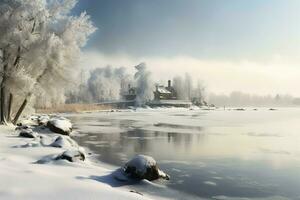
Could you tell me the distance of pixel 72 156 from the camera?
58.0 feet

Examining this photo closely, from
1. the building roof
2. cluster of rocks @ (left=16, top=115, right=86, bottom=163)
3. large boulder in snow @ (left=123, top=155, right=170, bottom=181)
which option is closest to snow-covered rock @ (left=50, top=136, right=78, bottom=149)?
cluster of rocks @ (left=16, top=115, right=86, bottom=163)

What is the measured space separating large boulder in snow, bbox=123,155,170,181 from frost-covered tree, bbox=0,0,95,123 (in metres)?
21.4

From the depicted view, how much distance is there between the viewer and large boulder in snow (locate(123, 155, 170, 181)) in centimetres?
1583

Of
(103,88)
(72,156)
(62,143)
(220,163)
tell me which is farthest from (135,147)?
(103,88)

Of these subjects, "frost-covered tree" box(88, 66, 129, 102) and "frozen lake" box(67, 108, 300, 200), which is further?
"frost-covered tree" box(88, 66, 129, 102)

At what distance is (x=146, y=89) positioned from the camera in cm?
14788

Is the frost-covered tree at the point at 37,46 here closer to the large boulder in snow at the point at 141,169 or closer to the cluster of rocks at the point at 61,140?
the cluster of rocks at the point at 61,140

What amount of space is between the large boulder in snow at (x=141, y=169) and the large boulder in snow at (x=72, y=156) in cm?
278

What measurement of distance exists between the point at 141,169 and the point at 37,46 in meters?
23.0

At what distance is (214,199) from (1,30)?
27.7 metres

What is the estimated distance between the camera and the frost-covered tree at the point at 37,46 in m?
35.2

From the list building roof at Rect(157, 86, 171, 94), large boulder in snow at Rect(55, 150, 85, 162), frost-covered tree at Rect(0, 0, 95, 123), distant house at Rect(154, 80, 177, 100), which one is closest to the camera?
large boulder in snow at Rect(55, 150, 85, 162)

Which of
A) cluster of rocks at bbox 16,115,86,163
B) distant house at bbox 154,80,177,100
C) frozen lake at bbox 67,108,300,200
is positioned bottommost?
frozen lake at bbox 67,108,300,200

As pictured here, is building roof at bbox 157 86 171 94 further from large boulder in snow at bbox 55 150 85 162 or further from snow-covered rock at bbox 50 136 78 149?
large boulder in snow at bbox 55 150 85 162
